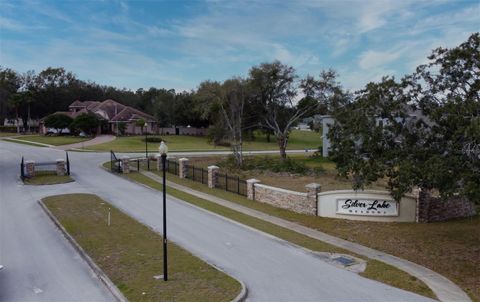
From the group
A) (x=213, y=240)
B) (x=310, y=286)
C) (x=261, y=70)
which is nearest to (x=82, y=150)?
(x=261, y=70)

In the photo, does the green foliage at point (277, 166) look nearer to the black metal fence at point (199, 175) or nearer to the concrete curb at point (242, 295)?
the black metal fence at point (199, 175)

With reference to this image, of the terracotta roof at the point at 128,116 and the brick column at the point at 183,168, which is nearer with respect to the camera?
the brick column at the point at 183,168

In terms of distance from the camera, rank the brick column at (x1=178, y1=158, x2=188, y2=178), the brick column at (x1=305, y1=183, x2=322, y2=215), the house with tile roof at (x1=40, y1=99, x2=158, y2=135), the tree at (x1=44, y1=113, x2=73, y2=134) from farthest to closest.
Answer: the house with tile roof at (x1=40, y1=99, x2=158, y2=135)
the tree at (x1=44, y1=113, x2=73, y2=134)
the brick column at (x1=178, y1=158, x2=188, y2=178)
the brick column at (x1=305, y1=183, x2=322, y2=215)

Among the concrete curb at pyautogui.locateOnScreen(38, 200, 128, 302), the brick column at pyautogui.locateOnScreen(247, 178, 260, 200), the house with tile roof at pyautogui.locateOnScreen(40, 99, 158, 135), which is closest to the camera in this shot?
the concrete curb at pyautogui.locateOnScreen(38, 200, 128, 302)

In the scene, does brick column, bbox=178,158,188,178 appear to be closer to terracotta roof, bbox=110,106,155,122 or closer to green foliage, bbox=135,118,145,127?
green foliage, bbox=135,118,145,127

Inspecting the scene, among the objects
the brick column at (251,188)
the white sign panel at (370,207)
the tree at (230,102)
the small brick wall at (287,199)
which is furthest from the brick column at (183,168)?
the white sign panel at (370,207)

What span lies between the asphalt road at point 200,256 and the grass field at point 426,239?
2.86 m

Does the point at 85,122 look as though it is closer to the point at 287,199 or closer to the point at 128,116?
the point at 128,116

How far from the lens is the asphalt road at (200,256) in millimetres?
10602

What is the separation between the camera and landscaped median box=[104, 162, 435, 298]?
1148 centimetres

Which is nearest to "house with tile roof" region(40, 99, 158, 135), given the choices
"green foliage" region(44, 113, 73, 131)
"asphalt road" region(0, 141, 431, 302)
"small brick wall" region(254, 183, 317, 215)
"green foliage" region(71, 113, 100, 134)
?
"green foliage" region(44, 113, 73, 131)

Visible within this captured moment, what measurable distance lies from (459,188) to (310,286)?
18.6 ft

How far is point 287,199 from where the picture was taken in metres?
21.4

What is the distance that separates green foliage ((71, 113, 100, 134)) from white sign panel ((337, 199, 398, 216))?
58884mm
